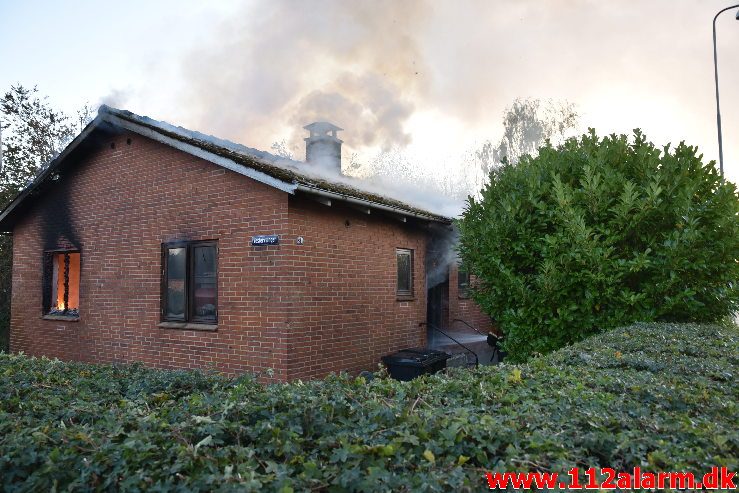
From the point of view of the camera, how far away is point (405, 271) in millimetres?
10594

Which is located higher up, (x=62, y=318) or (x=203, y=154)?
(x=203, y=154)

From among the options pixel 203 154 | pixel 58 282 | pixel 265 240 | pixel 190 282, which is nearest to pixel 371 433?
pixel 265 240

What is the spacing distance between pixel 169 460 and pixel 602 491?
65.5 inches

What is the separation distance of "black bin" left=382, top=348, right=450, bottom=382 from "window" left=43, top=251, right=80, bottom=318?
6883 millimetres

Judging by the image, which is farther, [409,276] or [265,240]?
[409,276]

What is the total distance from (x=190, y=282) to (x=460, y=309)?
7132mm

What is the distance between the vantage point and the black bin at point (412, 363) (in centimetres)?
857

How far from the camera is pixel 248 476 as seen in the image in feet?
6.18

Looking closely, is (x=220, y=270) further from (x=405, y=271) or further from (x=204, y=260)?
(x=405, y=271)

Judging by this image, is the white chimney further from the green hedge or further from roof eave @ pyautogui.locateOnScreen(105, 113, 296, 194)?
the green hedge

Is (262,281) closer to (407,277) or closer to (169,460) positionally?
(407,277)

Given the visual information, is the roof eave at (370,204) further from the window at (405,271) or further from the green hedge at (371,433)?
the green hedge at (371,433)

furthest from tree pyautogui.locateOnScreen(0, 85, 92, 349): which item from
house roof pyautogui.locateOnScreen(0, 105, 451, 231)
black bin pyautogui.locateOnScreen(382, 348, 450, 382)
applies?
black bin pyautogui.locateOnScreen(382, 348, 450, 382)

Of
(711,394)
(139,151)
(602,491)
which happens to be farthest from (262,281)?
(602,491)
